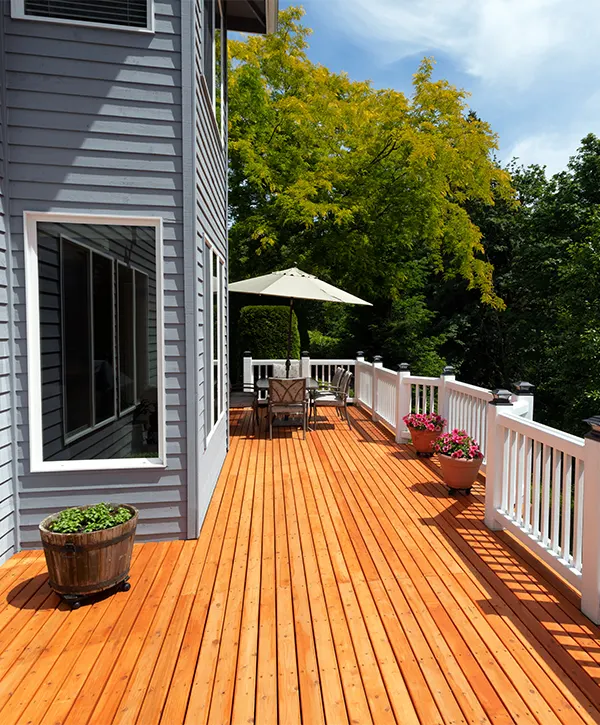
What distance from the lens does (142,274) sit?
3789 mm

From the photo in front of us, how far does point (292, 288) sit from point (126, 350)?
329cm

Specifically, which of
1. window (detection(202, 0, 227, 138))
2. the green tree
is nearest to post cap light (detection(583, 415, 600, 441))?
window (detection(202, 0, 227, 138))

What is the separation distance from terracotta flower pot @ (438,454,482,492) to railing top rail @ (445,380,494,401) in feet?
2.06

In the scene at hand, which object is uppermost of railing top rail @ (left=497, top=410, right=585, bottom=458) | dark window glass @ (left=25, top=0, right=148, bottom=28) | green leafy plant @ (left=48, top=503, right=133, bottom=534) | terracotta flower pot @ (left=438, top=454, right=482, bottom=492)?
dark window glass @ (left=25, top=0, right=148, bottom=28)

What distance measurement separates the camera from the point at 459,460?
14.3ft

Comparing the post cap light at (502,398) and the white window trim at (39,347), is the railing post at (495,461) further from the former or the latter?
the white window trim at (39,347)

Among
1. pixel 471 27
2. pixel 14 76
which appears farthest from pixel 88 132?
pixel 471 27

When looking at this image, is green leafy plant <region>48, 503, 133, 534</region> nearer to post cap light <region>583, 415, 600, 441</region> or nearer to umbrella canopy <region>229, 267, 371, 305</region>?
post cap light <region>583, 415, 600, 441</region>

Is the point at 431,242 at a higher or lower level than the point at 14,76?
higher

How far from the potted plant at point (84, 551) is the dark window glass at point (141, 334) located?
1.11 metres

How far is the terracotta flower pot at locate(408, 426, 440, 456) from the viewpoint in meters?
5.70

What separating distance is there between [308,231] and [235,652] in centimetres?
1201

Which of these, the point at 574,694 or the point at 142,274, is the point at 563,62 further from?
the point at 574,694

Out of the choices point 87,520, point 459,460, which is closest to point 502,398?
point 459,460
